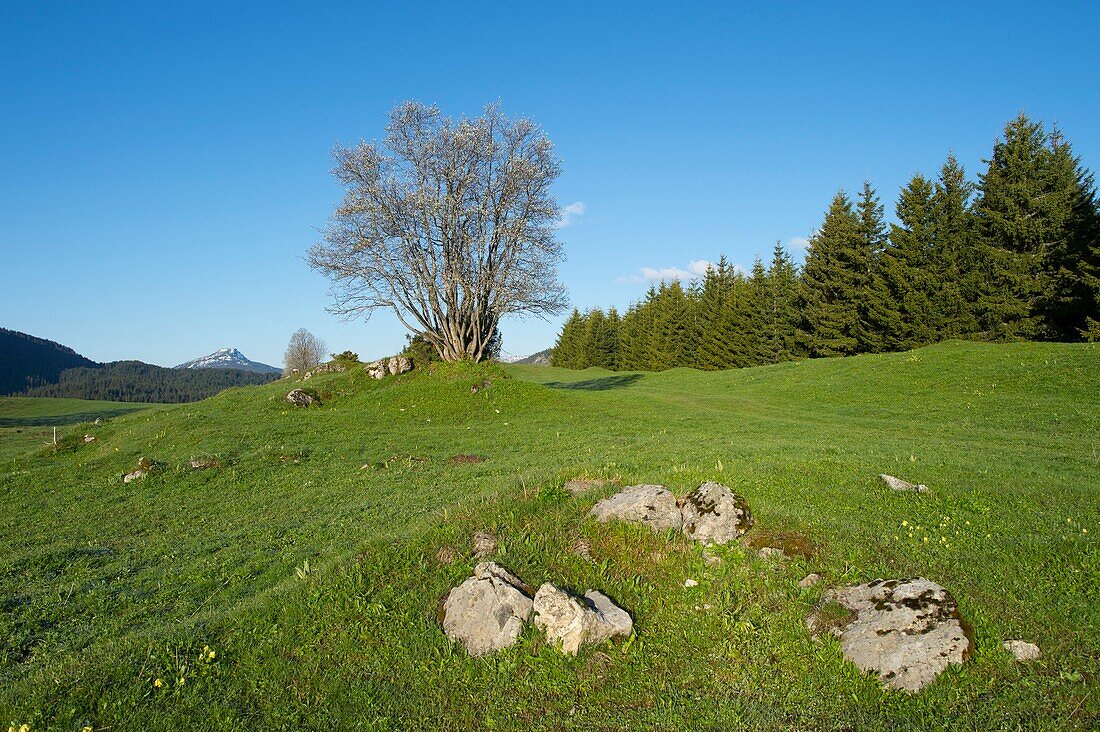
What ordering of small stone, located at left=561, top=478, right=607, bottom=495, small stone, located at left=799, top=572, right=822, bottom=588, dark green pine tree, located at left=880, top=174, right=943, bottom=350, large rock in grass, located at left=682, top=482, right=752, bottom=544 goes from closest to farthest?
small stone, located at left=799, top=572, right=822, bottom=588, large rock in grass, located at left=682, top=482, right=752, bottom=544, small stone, located at left=561, top=478, right=607, bottom=495, dark green pine tree, located at left=880, top=174, right=943, bottom=350

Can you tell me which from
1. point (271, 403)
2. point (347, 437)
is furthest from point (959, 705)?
point (271, 403)

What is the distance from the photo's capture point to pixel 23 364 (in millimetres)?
183250

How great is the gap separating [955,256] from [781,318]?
1541cm

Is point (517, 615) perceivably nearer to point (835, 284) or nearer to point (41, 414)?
point (835, 284)

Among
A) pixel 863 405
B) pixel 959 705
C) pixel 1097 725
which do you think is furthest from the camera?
pixel 863 405

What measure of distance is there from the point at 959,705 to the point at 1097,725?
838mm

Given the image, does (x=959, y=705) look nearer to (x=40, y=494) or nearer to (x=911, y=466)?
(x=911, y=466)

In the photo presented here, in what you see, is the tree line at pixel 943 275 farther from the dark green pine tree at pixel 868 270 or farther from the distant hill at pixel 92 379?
the distant hill at pixel 92 379

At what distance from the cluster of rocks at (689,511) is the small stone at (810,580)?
954 mm

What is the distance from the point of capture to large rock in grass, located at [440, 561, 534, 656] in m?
5.80

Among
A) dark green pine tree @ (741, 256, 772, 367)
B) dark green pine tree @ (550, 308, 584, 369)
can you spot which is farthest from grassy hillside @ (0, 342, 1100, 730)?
dark green pine tree @ (550, 308, 584, 369)

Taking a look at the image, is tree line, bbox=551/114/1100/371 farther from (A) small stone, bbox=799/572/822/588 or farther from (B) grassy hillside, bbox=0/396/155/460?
(B) grassy hillside, bbox=0/396/155/460

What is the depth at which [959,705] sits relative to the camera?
4742 mm

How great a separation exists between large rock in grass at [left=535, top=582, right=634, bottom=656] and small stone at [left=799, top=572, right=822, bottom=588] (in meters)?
1.89
